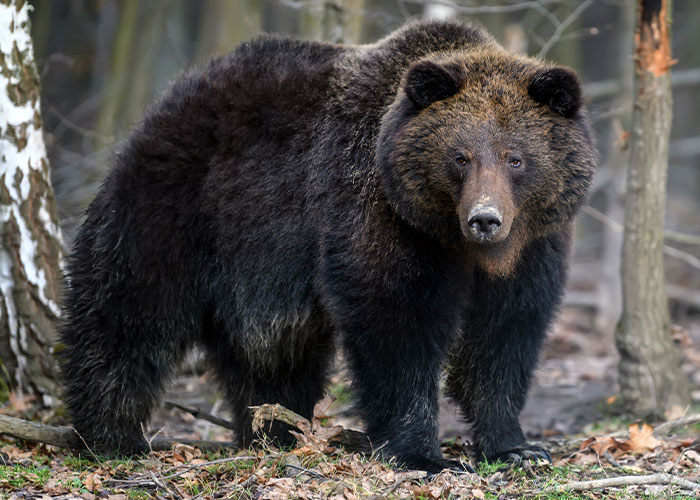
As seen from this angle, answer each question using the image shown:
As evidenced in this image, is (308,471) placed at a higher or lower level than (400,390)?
lower

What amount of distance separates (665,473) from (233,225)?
3.28 meters

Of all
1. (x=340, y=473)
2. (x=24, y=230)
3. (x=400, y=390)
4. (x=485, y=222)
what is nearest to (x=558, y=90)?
(x=485, y=222)

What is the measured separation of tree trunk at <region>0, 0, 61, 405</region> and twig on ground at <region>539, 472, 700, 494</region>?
13.9 feet

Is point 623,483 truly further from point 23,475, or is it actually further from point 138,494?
point 23,475

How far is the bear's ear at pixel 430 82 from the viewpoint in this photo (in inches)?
209

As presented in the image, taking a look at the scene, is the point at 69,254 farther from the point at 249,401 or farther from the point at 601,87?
the point at 601,87

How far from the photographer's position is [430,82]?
5.36 meters

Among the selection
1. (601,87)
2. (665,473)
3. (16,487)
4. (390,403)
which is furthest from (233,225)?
(601,87)

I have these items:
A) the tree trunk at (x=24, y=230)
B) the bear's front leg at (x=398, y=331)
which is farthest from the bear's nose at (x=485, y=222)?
the tree trunk at (x=24, y=230)

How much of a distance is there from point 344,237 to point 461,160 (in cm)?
95

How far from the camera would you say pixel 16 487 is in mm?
5203

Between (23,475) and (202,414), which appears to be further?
(202,414)

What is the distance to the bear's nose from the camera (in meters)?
4.89

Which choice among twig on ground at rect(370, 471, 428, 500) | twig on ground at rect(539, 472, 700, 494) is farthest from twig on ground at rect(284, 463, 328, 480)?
twig on ground at rect(539, 472, 700, 494)
